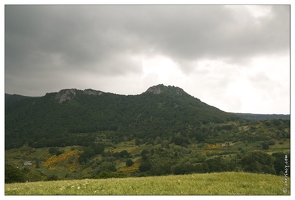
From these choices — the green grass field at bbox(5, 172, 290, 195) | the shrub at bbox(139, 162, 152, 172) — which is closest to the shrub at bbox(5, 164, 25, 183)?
the green grass field at bbox(5, 172, 290, 195)

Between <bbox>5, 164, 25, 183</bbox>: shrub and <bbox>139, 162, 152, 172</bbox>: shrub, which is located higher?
<bbox>5, 164, 25, 183</bbox>: shrub

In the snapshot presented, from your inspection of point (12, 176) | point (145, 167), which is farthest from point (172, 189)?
point (145, 167)

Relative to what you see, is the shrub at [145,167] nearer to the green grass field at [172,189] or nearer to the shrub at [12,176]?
the shrub at [12,176]

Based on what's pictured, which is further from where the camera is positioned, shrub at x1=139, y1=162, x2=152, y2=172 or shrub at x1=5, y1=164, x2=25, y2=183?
shrub at x1=139, y1=162, x2=152, y2=172

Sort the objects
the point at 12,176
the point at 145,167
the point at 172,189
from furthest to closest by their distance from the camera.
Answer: the point at 145,167 → the point at 12,176 → the point at 172,189

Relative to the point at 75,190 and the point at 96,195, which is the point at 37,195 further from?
the point at 96,195

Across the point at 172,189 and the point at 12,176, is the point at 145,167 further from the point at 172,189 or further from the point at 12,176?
the point at 172,189

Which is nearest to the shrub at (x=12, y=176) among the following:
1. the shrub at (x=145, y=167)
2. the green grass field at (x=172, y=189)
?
the green grass field at (x=172, y=189)

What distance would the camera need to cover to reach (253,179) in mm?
18719

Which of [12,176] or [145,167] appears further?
[145,167]

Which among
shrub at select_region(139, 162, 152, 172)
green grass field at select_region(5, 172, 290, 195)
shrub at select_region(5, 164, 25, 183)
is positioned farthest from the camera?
shrub at select_region(139, 162, 152, 172)

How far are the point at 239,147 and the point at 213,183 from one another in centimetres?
18094

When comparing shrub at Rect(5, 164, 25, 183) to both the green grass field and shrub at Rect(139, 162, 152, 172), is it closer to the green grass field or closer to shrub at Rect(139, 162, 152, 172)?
the green grass field
